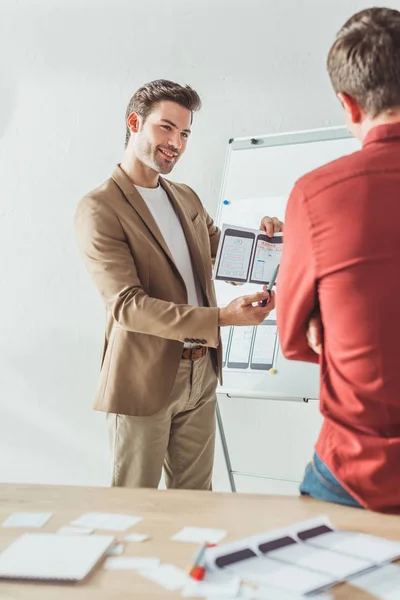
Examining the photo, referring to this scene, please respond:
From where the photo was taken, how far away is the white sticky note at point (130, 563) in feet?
3.43

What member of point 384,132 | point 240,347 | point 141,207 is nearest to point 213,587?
point 384,132

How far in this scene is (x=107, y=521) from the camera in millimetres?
1250

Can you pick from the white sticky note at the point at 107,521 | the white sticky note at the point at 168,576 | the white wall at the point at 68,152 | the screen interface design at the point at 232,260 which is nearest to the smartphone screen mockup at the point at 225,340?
the screen interface design at the point at 232,260

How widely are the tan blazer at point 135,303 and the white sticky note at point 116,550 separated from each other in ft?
3.27

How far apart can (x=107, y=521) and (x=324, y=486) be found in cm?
39

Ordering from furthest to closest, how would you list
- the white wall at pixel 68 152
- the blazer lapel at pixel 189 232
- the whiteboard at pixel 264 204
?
the white wall at pixel 68 152 → the whiteboard at pixel 264 204 → the blazer lapel at pixel 189 232

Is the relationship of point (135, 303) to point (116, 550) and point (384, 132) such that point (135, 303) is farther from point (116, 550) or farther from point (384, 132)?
point (384, 132)

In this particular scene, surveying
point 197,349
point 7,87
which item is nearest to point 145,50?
point 7,87

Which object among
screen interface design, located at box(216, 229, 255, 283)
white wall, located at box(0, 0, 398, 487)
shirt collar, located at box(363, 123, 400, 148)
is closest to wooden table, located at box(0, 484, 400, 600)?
shirt collar, located at box(363, 123, 400, 148)

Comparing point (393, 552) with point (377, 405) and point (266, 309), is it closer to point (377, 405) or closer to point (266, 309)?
point (377, 405)

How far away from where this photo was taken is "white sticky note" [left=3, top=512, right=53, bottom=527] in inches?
49.5

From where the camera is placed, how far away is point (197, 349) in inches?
88.4

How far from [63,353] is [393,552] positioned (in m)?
2.75

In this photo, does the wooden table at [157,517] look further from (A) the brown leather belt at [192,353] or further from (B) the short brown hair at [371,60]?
(A) the brown leather belt at [192,353]
